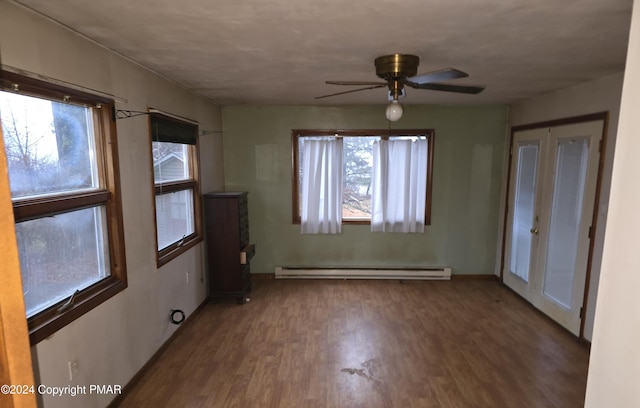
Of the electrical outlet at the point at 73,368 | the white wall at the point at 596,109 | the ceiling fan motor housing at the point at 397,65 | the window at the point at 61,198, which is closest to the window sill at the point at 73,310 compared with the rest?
the window at the point at 61,198

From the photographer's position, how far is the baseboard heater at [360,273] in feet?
14.8

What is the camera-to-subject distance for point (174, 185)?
3127 millimetres

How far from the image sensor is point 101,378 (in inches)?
82.3

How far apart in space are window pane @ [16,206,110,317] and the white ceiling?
1071mm

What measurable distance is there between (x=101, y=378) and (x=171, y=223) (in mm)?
1430

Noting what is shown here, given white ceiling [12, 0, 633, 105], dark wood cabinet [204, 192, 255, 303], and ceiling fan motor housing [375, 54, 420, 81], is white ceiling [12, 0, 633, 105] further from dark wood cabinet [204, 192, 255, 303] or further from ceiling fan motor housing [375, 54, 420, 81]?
dark wood cabinet [204, 192, 255, 303]

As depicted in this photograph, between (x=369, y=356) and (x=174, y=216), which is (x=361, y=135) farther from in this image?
(x=369, y=356)

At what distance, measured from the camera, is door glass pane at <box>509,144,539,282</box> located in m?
3.77

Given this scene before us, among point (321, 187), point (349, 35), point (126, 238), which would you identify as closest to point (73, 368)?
point (126, 238)

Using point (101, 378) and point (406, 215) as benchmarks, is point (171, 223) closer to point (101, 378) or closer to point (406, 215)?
point (101, 378)

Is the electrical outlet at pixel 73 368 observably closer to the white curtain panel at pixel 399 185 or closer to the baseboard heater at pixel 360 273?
the baseboard heater at pixel 360 273

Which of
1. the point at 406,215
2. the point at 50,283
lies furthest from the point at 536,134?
the point at 50,283

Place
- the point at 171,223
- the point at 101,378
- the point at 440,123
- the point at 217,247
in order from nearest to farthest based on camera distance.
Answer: the point at 101,378 < the point at 171,223 < the point at 217,247 < the point at 440,123

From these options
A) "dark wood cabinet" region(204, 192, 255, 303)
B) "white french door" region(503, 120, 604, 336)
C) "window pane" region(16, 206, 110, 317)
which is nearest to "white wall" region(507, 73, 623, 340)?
"white french door" region(503, 120, 604, 336)
